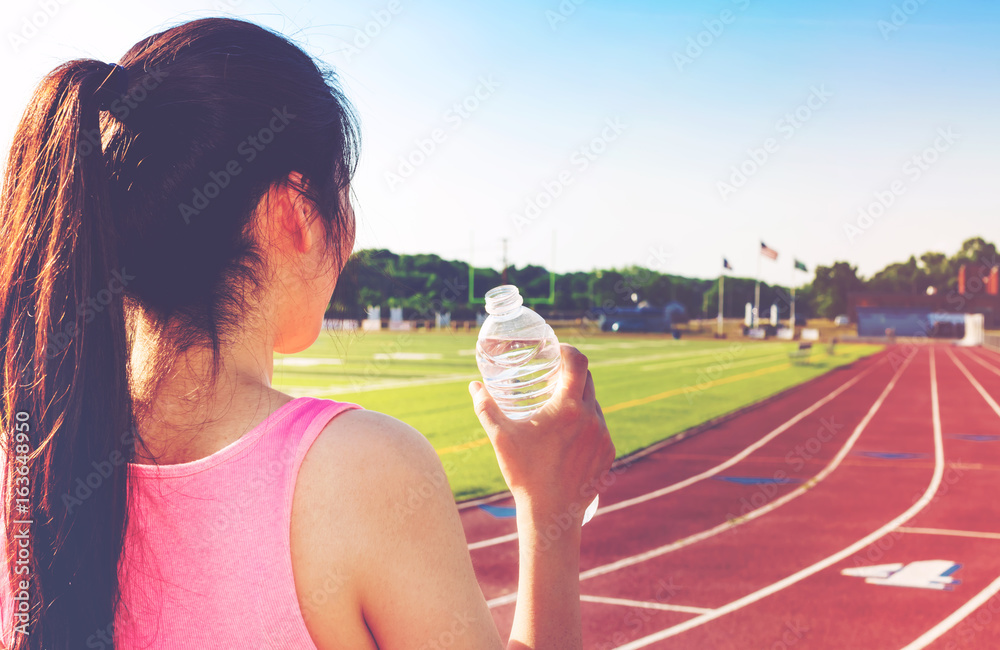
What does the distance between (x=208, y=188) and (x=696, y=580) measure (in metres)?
6.84

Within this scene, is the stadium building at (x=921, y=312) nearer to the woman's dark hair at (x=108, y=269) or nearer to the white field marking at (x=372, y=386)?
the white field marking at (x=372, y=386)

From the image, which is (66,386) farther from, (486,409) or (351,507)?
(486,409)

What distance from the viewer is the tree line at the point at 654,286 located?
69.7 meters

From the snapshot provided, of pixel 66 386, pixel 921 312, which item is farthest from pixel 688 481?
pixel 921 312

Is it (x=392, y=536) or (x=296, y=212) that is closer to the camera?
(x=392, y=536)

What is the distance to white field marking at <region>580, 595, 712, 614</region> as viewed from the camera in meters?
6.30

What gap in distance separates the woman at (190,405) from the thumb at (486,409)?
1.29ft

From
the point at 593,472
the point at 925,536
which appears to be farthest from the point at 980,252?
the point at 593,472

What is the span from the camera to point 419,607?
967 millimetres

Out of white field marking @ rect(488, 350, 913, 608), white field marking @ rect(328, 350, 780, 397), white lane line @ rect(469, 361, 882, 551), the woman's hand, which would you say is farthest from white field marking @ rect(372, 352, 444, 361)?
the woman's hand

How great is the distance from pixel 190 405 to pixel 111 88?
0.51 m

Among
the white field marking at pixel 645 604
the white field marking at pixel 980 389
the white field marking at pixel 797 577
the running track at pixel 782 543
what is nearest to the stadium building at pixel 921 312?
the white field marking at pixel 980 389

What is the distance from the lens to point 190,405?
1096 millimetres

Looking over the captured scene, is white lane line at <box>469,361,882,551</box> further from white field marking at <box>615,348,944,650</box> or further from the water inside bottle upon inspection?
the water inside bottle
